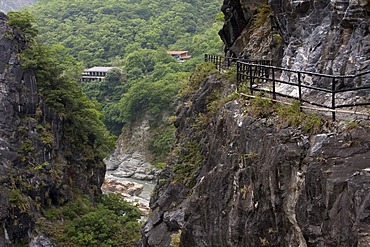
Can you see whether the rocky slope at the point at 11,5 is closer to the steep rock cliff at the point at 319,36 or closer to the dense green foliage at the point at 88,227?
the dense green foliage at the point at 88,227

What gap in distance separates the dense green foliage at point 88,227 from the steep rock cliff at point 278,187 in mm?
12849

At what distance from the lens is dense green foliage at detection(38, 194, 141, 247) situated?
26562 millimetres

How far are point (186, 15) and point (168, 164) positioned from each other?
82493 millimetres

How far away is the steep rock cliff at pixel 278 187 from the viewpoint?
23.3 feet

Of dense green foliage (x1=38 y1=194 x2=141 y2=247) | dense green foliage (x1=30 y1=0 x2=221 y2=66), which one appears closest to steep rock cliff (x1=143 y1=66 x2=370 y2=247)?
dense green foliage (x1=38 y1=194 x2=141 y2=247)

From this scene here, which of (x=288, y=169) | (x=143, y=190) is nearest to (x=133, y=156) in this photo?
(x=143, y=190)

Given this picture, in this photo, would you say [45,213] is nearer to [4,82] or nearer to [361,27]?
[4,82]

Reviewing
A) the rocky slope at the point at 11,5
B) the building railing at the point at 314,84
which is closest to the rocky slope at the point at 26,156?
the building railing at the point at 314,84

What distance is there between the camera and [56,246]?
2669 centimetres

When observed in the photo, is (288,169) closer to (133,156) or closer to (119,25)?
(133,156)

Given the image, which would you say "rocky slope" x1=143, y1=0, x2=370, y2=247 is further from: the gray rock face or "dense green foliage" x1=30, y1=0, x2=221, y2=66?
"dense green foliage" x1=30, y1=0, x2=221, y2=66

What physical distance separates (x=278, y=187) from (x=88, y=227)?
66.4 ft

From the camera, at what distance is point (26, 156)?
96.4 feet

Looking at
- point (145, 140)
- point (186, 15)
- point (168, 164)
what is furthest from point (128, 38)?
point (168, 164)
